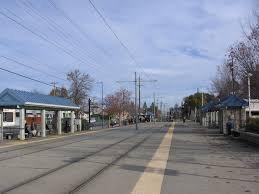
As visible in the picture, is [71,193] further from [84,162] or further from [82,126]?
[82,126]

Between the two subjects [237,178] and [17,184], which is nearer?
[17,184]

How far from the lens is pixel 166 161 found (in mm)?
20922

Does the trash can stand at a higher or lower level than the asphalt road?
higher

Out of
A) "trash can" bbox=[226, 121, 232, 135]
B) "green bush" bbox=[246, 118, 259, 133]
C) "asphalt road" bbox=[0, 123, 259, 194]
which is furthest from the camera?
"trash can" bbox=[226, 121, 232, 135]

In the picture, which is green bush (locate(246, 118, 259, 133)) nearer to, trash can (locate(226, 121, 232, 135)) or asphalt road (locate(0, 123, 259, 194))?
trash can (locate(226, 121, 232, 135))

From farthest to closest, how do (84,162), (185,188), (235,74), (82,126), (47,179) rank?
1. (82,126)
2. (235,74)
3. (84,162)
4. (47,179)
5. (185,188)

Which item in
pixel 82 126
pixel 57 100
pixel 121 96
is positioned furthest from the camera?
pixel 121 96

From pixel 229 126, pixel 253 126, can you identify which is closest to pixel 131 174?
pixel 253 126

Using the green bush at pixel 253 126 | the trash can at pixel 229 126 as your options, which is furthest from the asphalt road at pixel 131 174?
the trash can at pixel 229 126

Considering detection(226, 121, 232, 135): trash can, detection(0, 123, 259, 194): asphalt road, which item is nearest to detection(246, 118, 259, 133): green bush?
detection(226, 121, 232, 135): trash can

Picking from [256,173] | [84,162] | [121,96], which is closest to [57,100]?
[84,162]

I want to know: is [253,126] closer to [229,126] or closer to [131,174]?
[229,126]

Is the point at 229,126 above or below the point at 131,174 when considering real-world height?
above

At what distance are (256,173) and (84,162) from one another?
272 inches
